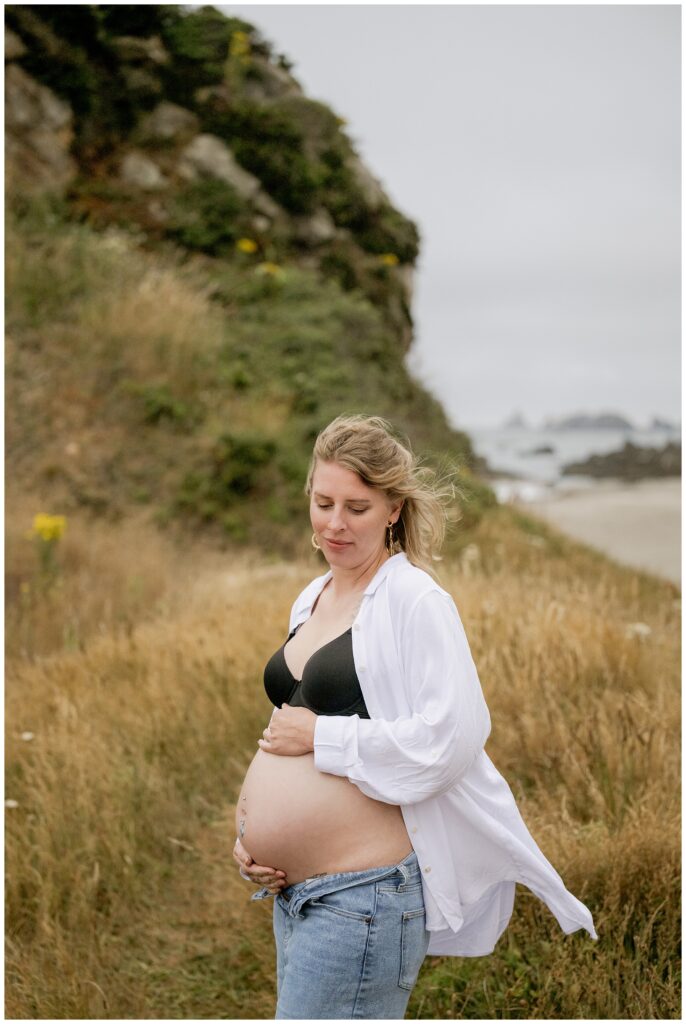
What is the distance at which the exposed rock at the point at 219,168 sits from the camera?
46.5 feet

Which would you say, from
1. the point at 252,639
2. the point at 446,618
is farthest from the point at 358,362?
the point at 446,618

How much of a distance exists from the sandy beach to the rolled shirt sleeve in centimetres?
795

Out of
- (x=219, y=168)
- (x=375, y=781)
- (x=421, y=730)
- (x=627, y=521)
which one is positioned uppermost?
(x=219, y=168)

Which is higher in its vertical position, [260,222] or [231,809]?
[260,222]

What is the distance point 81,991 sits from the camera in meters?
3.43

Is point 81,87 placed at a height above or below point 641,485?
above

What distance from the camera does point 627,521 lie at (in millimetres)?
16391

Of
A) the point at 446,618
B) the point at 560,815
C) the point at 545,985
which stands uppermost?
the point at 446,618

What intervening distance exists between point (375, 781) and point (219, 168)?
544 inches

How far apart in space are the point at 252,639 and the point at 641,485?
69.3 ft

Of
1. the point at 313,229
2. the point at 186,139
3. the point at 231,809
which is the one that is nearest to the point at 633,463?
the point at 313,229

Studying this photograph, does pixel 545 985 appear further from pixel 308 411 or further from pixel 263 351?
pixel 263 351

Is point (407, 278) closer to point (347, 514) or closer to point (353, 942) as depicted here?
point (347, 514)

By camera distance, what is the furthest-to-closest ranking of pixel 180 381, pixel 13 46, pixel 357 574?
pixel 13 46 < pixel 180 381 < pixel 357 574
